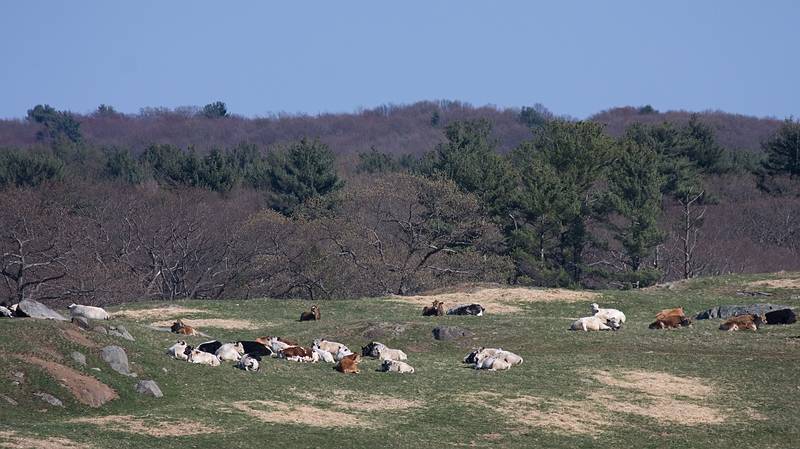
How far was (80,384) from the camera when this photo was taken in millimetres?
21641

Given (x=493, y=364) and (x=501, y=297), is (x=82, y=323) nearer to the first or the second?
(x=493, y=364)

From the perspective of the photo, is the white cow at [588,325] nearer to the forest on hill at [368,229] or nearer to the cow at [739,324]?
the cow at [739,324]

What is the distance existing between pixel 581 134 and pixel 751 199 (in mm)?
31690

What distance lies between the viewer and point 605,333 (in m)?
32.3

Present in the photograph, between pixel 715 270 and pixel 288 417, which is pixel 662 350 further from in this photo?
pixel 715 270

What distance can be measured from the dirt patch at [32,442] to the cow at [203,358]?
6927mm

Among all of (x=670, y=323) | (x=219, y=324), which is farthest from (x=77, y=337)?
(x=670, y=323)

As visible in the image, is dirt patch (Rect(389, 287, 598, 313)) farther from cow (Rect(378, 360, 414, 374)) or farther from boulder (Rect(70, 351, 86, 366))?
boulder (Rect(70, 351, 86, 366))

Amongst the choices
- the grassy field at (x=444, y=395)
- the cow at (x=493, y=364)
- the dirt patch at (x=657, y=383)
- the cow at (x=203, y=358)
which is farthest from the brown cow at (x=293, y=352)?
the dirt patch at (x=657, y=383)

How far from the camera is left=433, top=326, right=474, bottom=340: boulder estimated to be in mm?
31469

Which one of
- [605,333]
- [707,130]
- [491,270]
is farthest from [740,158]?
[605,333]

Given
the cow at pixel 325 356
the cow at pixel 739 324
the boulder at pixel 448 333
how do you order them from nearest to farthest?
the cow at pixel 325 356 < the boulder at pixel 448 333 < the cow at pixel 739 324

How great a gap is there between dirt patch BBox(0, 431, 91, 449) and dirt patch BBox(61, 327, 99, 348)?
548 cm

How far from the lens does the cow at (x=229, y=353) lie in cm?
2594
